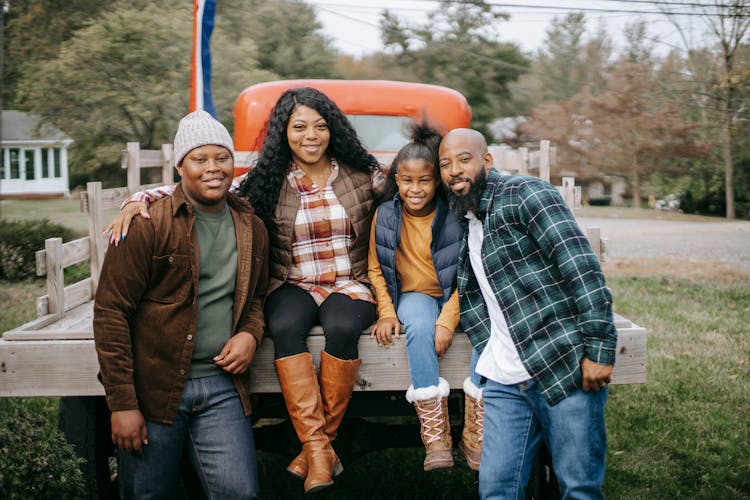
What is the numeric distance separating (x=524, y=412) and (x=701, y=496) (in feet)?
6.56

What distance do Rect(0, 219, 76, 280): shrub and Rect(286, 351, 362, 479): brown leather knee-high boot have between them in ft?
34.8

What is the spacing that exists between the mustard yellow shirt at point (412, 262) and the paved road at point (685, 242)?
33.5 feet

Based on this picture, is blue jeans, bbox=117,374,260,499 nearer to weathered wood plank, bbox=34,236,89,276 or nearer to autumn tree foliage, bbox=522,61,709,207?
weathered wood plank, bbox=34,236,89,276

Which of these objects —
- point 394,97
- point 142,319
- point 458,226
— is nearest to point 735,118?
point 394,97

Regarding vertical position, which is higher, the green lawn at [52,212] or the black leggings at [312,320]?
the green lawn at [52,212]

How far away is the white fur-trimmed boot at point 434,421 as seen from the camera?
2.77 metres

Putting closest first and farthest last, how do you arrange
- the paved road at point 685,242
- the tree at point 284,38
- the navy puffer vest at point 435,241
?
1. the navy puffer vest at point 435,241
2. the paved road at point 685,242
3. the tree at point 284,38

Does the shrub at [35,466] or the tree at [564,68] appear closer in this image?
the shrub at [35,466]

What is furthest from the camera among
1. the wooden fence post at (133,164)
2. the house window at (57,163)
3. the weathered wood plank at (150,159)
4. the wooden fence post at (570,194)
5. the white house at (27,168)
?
the house window at (57,163)

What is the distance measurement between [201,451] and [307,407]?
0.42 meters

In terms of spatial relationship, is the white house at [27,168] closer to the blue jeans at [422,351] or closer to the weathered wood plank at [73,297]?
the weathered wood plank at [73,297]

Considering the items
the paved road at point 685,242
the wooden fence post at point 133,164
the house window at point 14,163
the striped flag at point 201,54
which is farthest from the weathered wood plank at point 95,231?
the house window at point 14,163

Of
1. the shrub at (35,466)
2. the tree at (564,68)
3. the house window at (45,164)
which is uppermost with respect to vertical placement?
the tree at (564,68)

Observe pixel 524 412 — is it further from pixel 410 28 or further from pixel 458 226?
pixel 410 28
